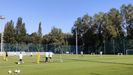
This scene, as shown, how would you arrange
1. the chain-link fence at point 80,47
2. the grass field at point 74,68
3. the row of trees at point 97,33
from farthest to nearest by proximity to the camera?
the row of trees at point 97,33 → the chain-link fence at point 80,47 → the grass field at point 74,68

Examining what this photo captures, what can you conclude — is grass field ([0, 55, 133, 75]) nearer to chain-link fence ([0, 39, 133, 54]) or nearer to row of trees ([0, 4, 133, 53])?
chain-link fence ([0, 39, 133, 54])

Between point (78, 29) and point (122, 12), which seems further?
point (78, 29)

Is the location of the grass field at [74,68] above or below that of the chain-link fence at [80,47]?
below

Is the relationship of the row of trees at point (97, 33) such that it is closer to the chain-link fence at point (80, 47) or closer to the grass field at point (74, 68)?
the chain-link fence at point (80, 47)

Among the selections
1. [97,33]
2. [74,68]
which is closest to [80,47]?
[97,33]

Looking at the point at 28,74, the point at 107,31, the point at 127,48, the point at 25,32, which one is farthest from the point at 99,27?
the point at 28,74

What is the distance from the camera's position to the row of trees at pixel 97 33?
117 meters

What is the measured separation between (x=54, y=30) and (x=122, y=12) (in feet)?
103

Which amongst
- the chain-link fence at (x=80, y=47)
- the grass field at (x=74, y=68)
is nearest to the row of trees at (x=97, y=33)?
the chain-link fence at (x=80, y=47)

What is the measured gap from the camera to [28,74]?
24.0m

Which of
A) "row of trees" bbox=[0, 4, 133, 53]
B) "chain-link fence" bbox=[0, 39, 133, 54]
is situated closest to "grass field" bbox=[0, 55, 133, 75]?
"chain-link fence" bbox=[0, 39, 133, 54]

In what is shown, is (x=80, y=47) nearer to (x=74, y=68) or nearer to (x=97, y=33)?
(x=97, y=33)

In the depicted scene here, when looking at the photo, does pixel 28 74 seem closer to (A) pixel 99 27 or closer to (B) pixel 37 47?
(B) pixel 37 47

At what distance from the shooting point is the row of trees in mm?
117000
